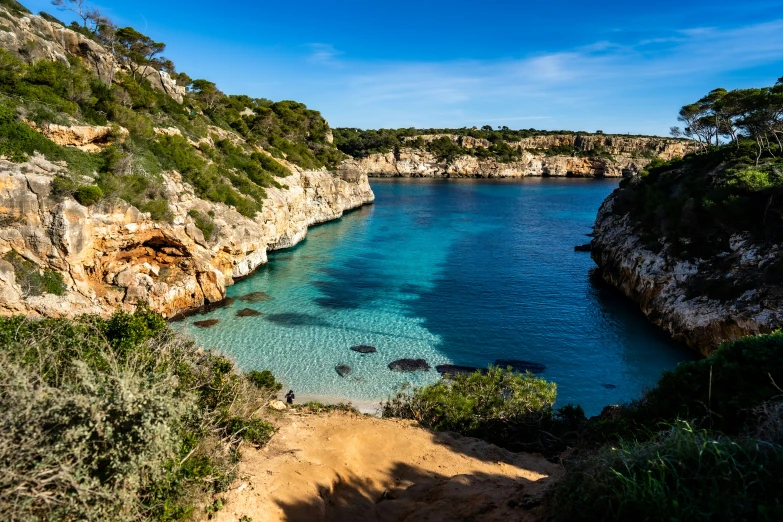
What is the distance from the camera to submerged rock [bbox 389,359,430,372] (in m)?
19.8

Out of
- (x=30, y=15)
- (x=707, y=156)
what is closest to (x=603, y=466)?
(x=707, y=156)

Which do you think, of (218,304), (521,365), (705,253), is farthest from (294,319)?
(705,253)

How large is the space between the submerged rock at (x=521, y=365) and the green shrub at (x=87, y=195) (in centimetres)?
2102

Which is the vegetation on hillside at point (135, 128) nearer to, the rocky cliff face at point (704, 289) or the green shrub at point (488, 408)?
the green shrub at point (488, 408)

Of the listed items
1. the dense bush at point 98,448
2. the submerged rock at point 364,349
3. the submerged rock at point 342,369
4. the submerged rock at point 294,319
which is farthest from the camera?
the submerged rock at point 294,319

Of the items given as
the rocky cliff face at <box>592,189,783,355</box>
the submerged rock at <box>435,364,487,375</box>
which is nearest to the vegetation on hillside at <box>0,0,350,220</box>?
the submerged rock at <box>435,364,487,375</box>

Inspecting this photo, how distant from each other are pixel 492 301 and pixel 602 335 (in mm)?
6901

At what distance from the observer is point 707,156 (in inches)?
1249

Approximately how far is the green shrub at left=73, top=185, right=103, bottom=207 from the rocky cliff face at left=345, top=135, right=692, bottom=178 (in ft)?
337

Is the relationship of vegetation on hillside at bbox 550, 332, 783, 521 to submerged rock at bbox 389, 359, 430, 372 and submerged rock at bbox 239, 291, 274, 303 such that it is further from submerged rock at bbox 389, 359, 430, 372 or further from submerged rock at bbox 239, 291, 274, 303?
submerged rock at bbox 239, 291, 274, 303

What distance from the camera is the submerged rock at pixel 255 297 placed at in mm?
27281

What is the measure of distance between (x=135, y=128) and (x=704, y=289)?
116ft

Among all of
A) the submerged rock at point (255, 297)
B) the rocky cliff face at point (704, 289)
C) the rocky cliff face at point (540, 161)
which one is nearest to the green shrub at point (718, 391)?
the rocky cliff face at point (704, 289)

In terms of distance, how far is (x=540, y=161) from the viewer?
134 metres
